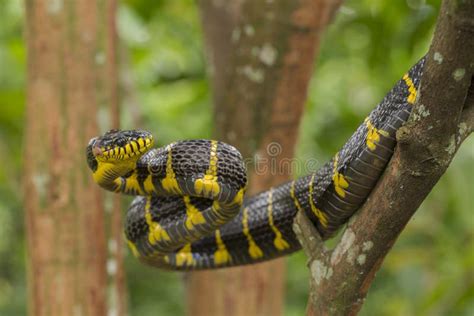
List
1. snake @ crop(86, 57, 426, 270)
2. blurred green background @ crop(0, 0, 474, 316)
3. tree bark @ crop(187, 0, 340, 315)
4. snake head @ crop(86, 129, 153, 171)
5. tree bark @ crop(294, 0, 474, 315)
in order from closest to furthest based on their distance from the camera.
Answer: tree bark @ crop(294, 0, 474, 315), snake @ crop(86, 57, 426, 270), snake head @ crop(86, 129, 153, 171), tree bark @ crop(187, 0, 340, 315), blurred green background @ crop(0, 0, 474, 316)

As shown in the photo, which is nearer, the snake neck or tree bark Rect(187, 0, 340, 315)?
the snake neck

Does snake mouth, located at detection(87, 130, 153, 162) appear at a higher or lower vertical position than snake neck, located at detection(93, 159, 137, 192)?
higher

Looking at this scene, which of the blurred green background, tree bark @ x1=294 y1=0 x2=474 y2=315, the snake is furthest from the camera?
the blurred green background

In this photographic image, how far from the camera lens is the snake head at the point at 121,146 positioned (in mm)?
2553

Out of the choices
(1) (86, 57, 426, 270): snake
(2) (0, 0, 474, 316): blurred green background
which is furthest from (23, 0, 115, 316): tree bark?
(2) (0, 0, 474, 316): blurred green background

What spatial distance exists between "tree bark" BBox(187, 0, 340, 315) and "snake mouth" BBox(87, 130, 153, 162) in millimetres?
1277

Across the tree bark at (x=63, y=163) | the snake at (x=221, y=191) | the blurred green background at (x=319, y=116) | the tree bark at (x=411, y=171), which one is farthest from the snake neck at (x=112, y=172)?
the blurred green background at (x=319, y=116)

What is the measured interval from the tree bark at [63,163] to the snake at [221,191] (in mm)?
614

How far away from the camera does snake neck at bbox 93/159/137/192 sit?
2.63 m

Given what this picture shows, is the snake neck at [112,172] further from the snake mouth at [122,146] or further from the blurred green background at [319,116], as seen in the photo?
the blurred green background at [319,116]

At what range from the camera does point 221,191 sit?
2.53m

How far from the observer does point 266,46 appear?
3.70 metres

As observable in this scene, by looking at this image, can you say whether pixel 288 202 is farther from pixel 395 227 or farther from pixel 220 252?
pixel 395 227

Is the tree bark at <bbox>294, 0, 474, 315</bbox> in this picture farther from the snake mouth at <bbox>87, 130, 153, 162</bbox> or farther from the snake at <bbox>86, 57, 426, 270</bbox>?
the snake mouth at <bbox>87, 130, 153, 162</bbox>
